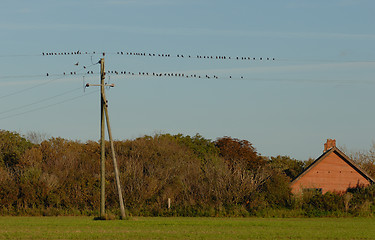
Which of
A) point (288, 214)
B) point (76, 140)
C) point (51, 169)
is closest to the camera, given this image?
point (288, 214)

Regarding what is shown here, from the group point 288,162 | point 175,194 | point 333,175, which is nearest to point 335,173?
point 333,175

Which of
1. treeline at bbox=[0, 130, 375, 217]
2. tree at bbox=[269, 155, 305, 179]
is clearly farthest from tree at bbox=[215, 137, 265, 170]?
treeline at bbox=[0, 130, 375, 217]

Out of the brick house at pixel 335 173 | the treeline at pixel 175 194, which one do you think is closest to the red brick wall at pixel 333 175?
the brick house at pixel 335 173

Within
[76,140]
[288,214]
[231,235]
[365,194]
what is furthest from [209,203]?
[76,140]

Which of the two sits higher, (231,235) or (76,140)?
(76,140)

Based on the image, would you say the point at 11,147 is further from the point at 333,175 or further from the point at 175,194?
the point at 333,175

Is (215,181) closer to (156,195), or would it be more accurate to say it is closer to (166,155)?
(156,195)

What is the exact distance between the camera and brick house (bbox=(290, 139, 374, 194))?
63312 mm

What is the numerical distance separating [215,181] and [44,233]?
23777 millimetres

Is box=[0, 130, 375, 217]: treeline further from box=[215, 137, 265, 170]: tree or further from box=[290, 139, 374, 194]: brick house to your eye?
box=[215, 137, 265, 170]: tree

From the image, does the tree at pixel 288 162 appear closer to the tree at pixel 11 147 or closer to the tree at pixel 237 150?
the tree at pixel 237 150

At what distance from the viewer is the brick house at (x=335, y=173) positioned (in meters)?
63.3

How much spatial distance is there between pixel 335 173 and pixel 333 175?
313 mm

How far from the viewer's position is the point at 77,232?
29.3 m
